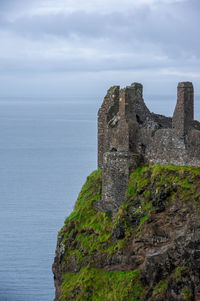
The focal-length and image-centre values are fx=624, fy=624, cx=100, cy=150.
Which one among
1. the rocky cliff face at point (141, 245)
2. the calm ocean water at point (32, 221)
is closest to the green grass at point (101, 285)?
the rocky cliff face at point (141, 245)

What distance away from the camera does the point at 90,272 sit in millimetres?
39875

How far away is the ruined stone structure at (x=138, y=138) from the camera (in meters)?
38.1

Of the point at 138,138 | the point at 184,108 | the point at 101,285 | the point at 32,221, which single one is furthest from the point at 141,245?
the point at 32,221

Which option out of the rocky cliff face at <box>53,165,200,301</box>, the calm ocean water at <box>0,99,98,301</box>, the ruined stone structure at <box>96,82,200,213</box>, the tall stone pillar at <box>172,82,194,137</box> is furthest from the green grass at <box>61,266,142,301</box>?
the calm ocean water at <box>0,99,98,301</box>

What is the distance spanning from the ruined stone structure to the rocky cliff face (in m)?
1.14

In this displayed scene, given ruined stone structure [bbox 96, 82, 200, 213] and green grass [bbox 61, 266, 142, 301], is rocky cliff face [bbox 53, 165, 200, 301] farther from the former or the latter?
ruined stone structure [bbox 96, 82, 200, 213]

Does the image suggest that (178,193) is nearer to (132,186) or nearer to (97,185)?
(132,186)

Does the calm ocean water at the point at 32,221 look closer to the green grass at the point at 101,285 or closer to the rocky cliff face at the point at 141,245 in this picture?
the rocky cliff face at the point at 141,245

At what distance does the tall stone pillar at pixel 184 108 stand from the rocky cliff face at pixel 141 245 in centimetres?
280

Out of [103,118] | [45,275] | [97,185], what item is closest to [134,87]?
[103,118]

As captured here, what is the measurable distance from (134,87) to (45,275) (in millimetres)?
56206

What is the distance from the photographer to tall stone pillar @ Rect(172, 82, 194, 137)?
38.1 metres

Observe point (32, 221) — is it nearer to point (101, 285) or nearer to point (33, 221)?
point (33, 221)

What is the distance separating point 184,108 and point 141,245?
28.6 feet
